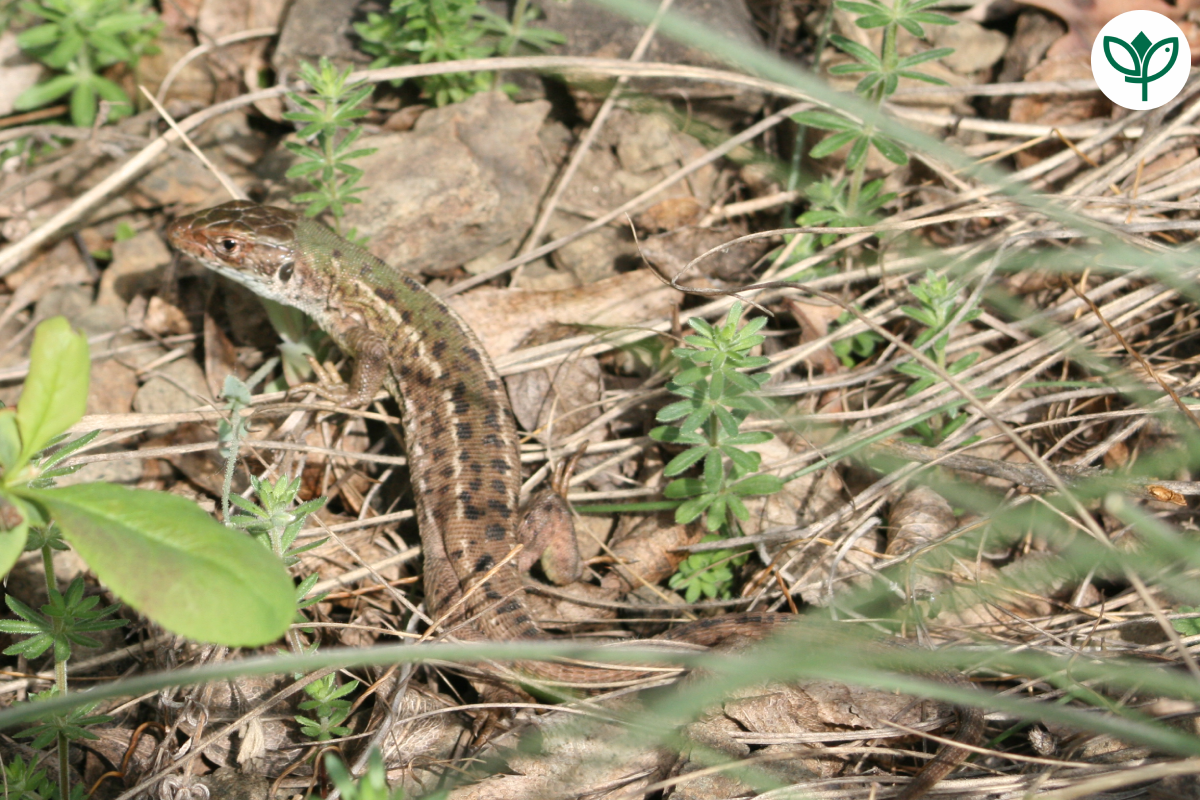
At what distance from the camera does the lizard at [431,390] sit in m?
3.77

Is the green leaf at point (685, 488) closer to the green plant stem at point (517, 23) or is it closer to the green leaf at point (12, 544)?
the green leaf at point (12, 544)

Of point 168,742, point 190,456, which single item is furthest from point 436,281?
point 168,742

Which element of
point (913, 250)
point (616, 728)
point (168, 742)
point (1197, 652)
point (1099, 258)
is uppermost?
point (1099, 258)

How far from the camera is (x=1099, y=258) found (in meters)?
3.53

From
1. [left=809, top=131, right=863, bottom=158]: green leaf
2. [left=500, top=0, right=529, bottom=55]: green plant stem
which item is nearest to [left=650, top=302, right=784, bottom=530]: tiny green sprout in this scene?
[left=809, top=131, right=863, bottom=158]: green leaf

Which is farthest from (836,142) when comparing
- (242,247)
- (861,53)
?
(242,247)

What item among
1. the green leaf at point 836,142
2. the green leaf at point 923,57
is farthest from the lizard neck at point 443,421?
the green leaf at point 923,57

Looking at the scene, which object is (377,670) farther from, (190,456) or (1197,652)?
(1197,652)

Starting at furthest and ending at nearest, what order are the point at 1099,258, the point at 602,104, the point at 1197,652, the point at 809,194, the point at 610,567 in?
the point at 602,104 < the point at 809,194 < the point at 610,567 < the point at 1099,258 < the point at 1197,652

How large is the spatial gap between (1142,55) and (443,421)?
4.26m

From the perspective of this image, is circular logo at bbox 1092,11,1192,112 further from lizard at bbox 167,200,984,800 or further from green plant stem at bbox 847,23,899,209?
lizard at bbox 167,200,984,800

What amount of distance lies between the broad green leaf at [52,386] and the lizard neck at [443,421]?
2011 millimetres

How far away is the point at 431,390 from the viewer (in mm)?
4477

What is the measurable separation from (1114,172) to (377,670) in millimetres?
4354
